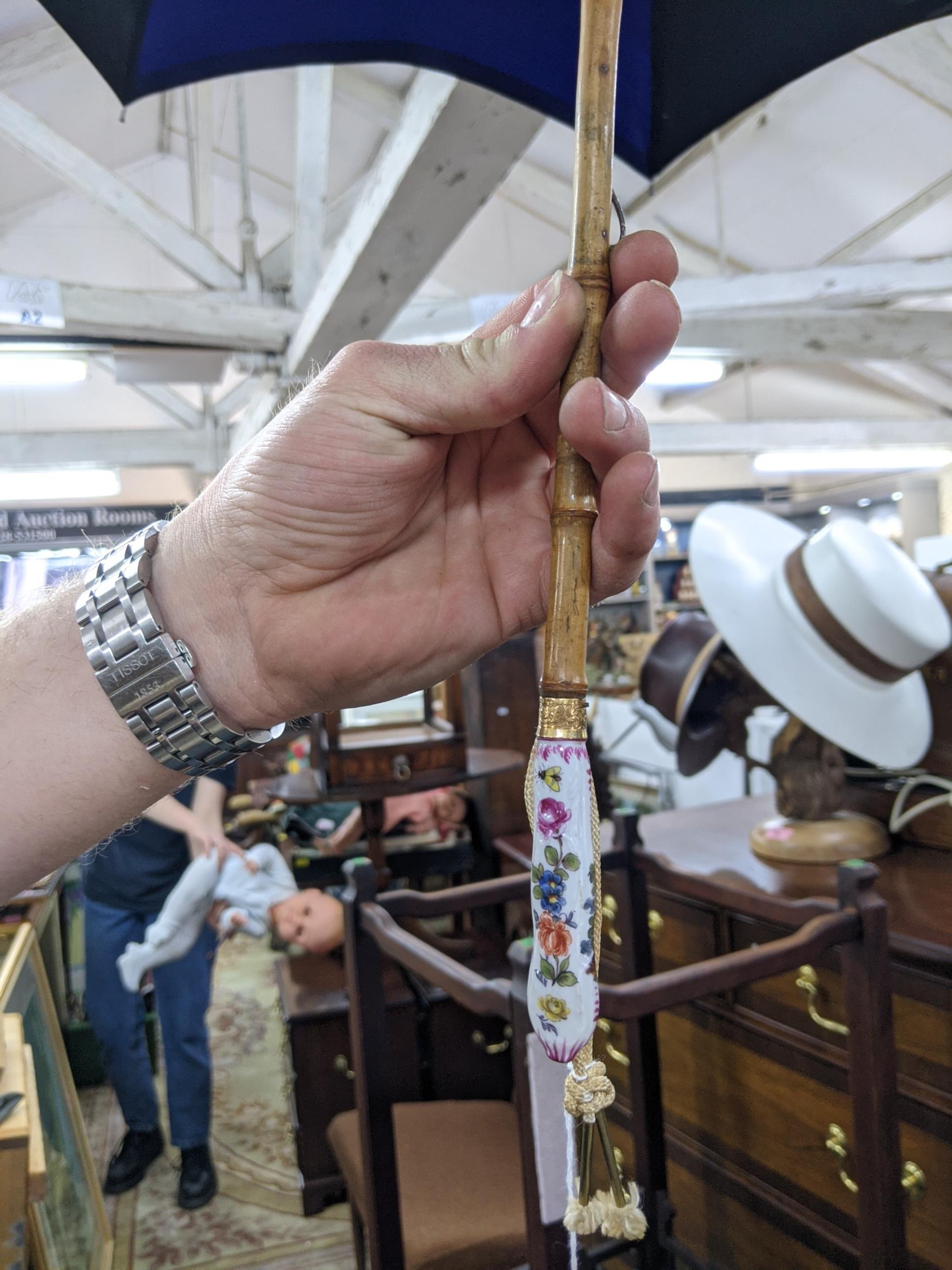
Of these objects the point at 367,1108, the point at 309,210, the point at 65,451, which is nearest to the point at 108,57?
the point at 367,1108

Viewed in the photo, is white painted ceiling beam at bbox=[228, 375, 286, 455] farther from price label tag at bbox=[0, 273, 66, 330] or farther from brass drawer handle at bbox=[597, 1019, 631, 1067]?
brass drawer handle at bbox=[597, 1019, 631, 1067]

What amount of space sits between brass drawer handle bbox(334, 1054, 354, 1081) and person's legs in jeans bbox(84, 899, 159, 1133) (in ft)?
1.82

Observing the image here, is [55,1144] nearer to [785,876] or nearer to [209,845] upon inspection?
[209,845]

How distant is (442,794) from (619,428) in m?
2.42

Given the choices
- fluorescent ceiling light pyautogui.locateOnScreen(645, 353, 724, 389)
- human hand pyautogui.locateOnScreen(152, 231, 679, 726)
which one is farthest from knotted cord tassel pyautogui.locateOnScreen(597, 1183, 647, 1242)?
fluorescent ceiling light pyautogui.locateOnScreen(645, 353, 724, 389)

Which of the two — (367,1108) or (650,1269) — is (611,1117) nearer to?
(650,1269)

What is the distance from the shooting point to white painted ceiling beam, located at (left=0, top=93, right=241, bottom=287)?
155 cm

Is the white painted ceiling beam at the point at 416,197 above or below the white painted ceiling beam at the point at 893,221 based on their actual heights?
below

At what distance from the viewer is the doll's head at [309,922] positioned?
2.36 meters

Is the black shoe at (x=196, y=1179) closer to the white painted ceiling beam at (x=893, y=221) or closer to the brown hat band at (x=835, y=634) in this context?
the brown hat band at (x=835, y=634)

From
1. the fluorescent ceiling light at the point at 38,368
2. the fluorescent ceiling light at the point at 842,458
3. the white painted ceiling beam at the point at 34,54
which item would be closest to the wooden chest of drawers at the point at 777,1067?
the white painted ceiling beam at the point at 34,54

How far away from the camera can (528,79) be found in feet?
2.80

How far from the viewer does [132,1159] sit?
2.39 m

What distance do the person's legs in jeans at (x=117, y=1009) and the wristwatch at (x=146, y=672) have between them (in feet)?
6.09
